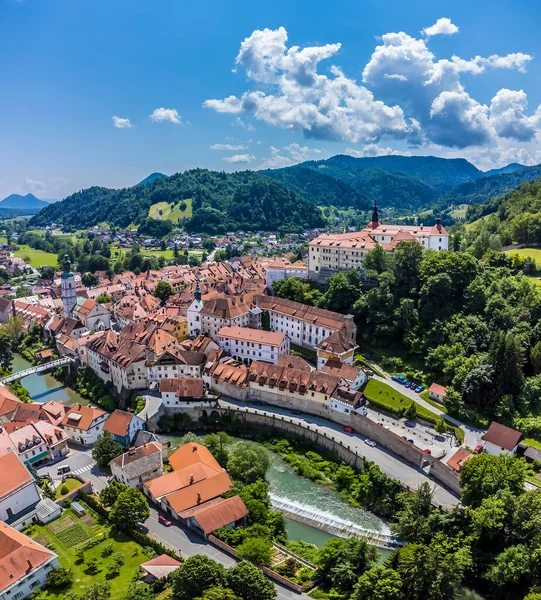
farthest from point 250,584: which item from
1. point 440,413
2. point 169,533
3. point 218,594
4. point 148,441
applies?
point 440,413

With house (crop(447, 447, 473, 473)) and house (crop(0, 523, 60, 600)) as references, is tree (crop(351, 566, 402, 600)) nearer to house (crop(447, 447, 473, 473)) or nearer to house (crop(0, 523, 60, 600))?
house (crop(447, 447, 473, 473))

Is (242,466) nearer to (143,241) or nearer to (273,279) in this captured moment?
(273,279)

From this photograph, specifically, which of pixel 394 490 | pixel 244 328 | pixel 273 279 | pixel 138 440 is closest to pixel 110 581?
pixel 138 440

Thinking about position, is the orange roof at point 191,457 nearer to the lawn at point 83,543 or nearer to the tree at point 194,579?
the lawn at point 83,543

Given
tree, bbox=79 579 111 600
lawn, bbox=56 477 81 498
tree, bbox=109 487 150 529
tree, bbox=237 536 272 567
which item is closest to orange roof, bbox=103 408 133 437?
lawn, bbox=56 477 81 498

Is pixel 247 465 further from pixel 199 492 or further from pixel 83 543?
pixel 83 543

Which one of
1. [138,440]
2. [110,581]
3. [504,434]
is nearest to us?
[110,581]
